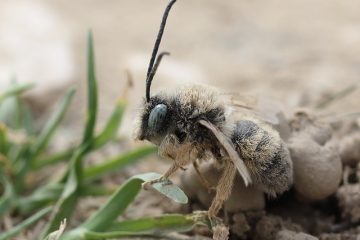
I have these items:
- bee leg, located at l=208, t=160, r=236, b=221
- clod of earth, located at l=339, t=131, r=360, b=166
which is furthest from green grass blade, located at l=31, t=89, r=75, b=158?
clod of earth, located at l=339, t=131, r=360, b=166

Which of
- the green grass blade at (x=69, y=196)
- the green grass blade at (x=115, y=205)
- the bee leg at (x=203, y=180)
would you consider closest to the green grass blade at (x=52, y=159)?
the green grass blade at (x=69, y=196)

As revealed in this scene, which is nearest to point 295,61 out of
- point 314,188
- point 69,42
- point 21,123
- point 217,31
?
point 217,31

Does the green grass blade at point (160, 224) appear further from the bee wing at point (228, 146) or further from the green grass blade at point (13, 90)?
the green grass blade at point (13, 90)

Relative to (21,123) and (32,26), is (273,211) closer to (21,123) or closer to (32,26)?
(21,123)

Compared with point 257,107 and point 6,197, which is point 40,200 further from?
point 257,107

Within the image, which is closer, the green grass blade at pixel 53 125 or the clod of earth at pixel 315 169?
the clod of earth at pixel 315 169

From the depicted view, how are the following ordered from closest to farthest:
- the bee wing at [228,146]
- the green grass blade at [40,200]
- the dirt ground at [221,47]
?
the bee wing at [228,146], the green grass blade at [40,200], the dirt ground at [221,47]

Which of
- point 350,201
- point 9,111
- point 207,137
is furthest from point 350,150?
point 9,111
